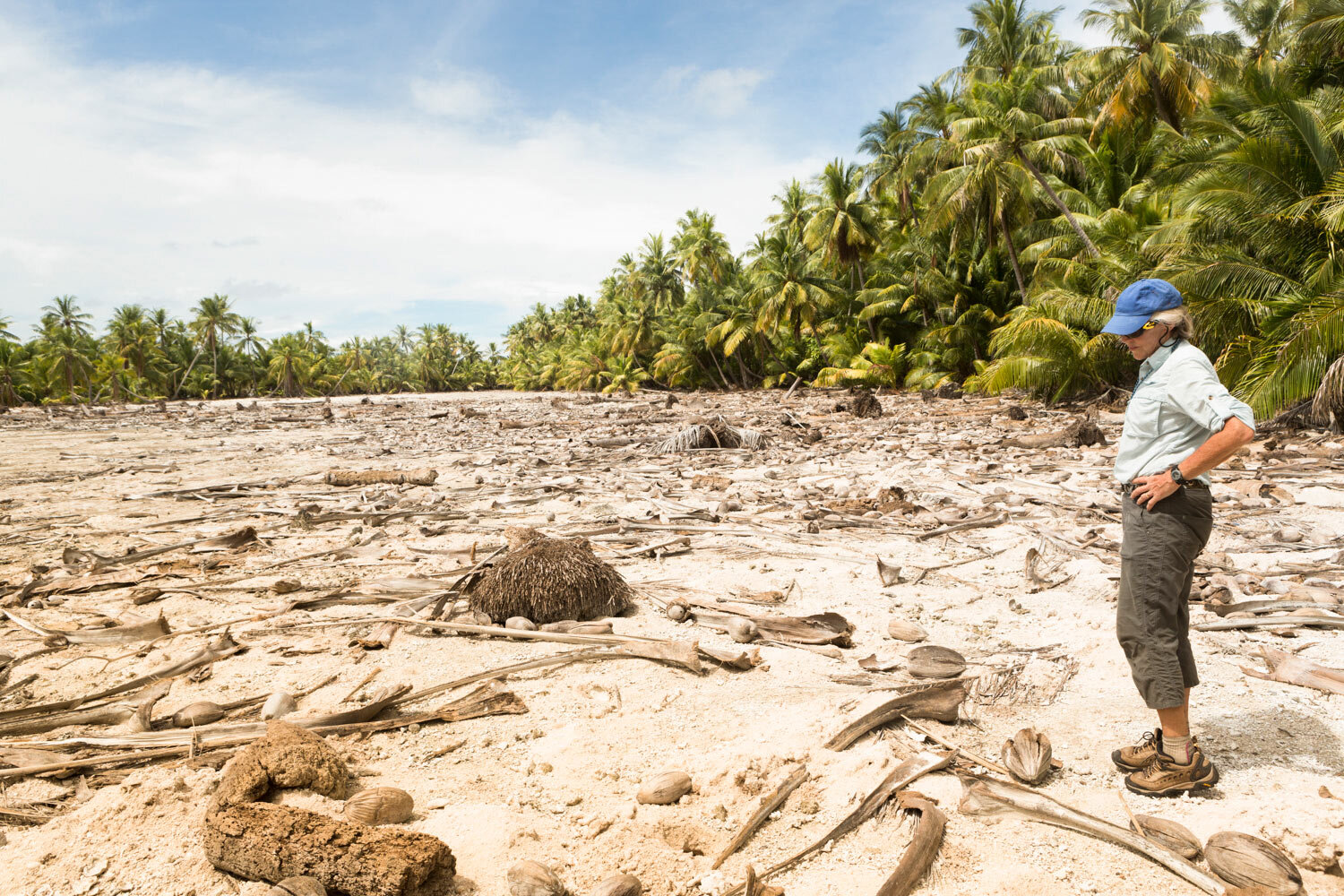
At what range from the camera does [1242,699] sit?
320 centimetres

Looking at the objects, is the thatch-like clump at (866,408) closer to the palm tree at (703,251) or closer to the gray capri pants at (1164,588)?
the gray capri pants at (1164,588)

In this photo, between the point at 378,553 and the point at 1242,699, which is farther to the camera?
the point at 378,553

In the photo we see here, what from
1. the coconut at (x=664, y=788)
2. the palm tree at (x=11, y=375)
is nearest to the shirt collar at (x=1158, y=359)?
the coconut at (x=664, y=788)

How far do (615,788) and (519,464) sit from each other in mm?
9037

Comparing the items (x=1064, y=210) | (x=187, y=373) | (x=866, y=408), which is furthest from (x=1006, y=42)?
(x=187, y=373)

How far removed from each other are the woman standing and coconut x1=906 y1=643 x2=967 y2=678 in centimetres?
84

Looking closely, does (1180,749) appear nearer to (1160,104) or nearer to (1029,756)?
(1029,756)

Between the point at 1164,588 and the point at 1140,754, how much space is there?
65 centimetres

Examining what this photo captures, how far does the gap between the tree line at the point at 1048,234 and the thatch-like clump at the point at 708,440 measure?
289 inches

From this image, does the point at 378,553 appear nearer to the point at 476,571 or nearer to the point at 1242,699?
the point at 476,571

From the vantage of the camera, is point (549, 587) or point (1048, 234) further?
point (1048, 234)

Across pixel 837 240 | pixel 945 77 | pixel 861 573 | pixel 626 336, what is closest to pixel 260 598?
pixel 861 573

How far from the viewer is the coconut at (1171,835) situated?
230 cm

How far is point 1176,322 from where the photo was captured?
2.64 m
